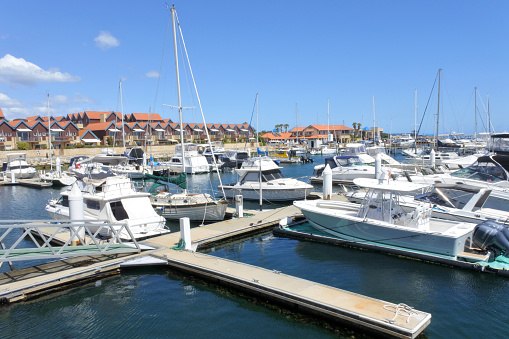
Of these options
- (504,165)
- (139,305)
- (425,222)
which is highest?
(504,165)

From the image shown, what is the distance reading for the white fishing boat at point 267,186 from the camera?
85.5ft

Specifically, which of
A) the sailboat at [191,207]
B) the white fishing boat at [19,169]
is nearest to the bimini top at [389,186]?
the sailboat at [191,207]

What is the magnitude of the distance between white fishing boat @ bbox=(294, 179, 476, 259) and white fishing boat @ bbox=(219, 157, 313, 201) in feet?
31.9

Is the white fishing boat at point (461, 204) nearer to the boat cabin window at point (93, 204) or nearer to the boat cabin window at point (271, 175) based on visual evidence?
the boat cabin window at point (271, 175)

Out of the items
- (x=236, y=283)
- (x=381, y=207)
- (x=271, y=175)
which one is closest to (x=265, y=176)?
(x=271, y=175)

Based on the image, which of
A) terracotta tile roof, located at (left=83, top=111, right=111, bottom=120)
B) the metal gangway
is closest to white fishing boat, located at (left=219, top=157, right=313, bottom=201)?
the metal gangway

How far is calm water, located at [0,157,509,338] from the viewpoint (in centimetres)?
922

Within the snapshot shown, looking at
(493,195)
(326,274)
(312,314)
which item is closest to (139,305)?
(312,314)

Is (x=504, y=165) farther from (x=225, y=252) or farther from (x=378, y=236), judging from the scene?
(x=225, y=252)

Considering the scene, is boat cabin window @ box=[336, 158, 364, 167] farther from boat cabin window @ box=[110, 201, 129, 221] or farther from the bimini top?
boat cabin window @ box=[110, 201, 129, 221]

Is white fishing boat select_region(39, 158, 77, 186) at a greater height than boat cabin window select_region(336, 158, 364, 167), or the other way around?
boat cabin window select_region(336, 158, 364, 167)

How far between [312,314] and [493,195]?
467 inches

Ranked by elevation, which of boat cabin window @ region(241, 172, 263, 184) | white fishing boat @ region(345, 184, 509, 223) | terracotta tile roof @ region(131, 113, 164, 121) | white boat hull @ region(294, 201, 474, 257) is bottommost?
white boat hull @ region(294, 201, 474, 257)

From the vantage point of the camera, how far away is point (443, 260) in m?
Result: 12.9
